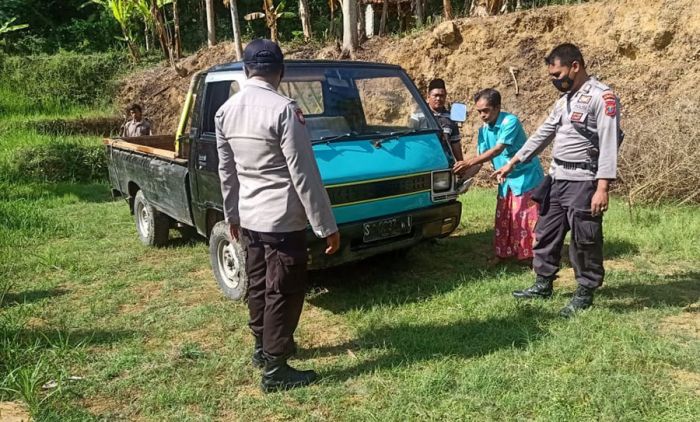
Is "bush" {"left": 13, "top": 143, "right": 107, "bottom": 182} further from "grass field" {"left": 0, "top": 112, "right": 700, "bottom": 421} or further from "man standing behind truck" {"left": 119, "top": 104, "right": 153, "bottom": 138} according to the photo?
"grass field" {"left": 0, "top": 112, "right": 700, "bottom": 421}

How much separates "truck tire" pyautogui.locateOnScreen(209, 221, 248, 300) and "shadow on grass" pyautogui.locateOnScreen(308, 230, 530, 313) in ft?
1.93

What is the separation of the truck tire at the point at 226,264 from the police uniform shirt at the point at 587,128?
8.15 ft

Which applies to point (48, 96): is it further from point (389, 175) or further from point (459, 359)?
point (459, 359)

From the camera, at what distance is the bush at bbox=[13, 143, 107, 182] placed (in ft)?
38.6

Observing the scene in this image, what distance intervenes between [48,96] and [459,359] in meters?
18.5

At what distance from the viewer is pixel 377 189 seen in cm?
437

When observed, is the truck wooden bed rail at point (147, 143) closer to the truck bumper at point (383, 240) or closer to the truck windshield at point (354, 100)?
the truck windshield at point (354, 100)

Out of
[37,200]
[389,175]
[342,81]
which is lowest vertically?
[37,200]

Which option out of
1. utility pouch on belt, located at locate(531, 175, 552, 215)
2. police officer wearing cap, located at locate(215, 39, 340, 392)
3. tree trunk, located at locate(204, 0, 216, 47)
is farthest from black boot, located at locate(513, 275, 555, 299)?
tree trunk, located at locate(204, 0, 216, 47)

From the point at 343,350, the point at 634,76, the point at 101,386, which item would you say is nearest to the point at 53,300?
the point at 101,386

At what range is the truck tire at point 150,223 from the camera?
258 inches

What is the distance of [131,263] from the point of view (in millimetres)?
6164

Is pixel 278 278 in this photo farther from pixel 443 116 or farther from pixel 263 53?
pixel 443 116

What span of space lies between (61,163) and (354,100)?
9.38m
